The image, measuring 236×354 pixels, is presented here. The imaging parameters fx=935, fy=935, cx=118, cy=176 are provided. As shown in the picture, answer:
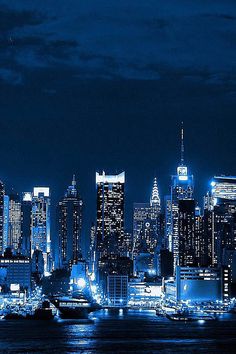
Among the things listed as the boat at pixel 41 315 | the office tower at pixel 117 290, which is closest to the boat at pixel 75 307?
the boat at pixel 41 315

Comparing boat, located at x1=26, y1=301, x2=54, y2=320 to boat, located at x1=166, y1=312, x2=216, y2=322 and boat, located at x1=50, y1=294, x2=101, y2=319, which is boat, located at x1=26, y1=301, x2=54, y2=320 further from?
boat, located at x1=166, y1=312, x2=216, y2=322

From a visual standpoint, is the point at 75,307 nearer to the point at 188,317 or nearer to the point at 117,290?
the point at 188,317

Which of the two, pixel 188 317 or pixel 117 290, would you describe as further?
pixel 117 290

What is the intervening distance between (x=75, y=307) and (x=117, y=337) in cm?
2865

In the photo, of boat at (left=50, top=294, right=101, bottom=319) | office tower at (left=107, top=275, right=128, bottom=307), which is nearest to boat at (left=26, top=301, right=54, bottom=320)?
boat at (left=50, top=294, right=101, bottom=319)

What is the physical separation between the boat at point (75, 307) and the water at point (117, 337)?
632cm

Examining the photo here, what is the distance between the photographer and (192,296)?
109m

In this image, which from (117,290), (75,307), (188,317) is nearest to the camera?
(188,317)

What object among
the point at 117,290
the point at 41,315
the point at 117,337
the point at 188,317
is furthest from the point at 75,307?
the point at 117,337

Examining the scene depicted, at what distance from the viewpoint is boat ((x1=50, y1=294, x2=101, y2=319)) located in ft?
268

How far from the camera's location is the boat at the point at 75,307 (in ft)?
268

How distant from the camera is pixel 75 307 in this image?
84.1 meters

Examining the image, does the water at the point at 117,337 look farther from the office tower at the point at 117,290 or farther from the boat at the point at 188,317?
the office tower at the point at 117,290

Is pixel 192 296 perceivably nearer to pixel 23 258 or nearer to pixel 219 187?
pixel 23 258
